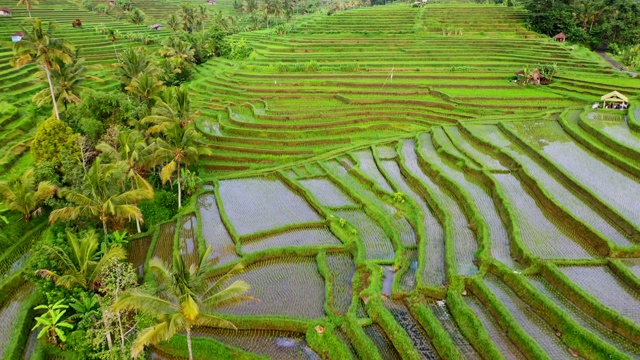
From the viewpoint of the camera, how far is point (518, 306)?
41.2 feet

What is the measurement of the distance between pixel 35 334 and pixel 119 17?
258ft

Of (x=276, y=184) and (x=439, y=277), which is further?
(x=276, y=184)

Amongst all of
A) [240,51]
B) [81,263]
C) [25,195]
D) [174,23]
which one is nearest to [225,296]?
[81,263]

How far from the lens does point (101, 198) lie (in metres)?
15.3

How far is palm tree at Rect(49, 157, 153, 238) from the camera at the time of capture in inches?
587

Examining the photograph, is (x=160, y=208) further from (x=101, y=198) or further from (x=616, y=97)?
(x=616, y=97)

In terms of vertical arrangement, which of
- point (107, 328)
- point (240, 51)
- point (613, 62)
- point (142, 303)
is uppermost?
point (240, 51)

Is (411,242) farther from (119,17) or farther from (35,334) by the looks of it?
(119,17)

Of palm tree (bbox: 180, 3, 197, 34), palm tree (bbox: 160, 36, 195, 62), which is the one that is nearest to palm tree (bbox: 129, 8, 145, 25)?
palm tree (bbox: 180, 3, 197, 34)

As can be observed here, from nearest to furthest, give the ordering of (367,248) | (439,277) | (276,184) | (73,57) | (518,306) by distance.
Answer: (518,306) < (439,277) < (367,248) < (276,184) < (73,57)

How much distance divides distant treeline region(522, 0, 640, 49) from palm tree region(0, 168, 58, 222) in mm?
60396

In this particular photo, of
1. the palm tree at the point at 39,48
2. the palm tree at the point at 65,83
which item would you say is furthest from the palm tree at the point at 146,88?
the palm tree at the point at 65,83

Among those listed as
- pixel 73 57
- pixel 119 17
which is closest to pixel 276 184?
pixel 73 57

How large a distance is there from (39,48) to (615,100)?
125 ft
